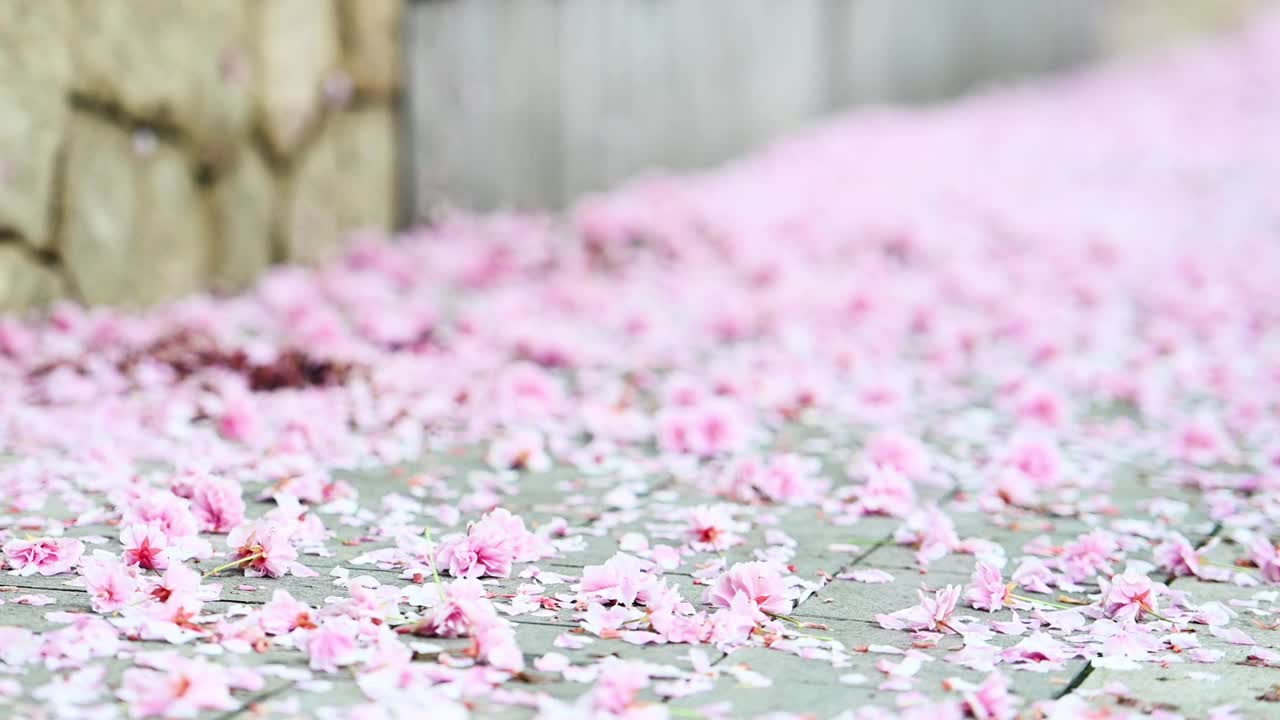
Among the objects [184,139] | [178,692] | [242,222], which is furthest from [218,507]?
[242,222]

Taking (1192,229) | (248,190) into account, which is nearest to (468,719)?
(248,190)

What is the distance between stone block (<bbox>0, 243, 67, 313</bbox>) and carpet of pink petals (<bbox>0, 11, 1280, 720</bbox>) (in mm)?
98

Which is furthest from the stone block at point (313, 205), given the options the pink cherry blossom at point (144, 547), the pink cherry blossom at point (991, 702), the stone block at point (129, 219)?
the pink cherry blossom at point (991, 702)

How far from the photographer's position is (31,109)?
16.1ft

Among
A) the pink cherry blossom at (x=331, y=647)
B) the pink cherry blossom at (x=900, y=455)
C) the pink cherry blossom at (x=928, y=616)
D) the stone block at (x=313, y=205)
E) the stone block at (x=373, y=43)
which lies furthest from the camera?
the stone block at (x=373, y=43)

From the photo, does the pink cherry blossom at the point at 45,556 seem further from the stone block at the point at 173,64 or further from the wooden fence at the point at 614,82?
the wooden fence at the point at 614,82

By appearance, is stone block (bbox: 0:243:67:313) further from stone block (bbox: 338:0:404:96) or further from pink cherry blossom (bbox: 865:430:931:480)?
pink cherry blossom (bbox: 865:430:931:480)

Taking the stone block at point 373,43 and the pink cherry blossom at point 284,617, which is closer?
the pink cherry blossom at point 284,617

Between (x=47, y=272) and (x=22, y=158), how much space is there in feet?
1.18

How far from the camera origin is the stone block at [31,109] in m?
4.80

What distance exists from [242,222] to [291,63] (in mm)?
635

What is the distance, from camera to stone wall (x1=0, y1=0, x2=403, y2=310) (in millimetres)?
4953

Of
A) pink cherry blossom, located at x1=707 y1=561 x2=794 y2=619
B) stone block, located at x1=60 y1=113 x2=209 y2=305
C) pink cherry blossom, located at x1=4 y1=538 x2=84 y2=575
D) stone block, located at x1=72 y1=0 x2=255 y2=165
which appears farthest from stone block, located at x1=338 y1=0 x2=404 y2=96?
pink cherry blossom, located at x1=707 y1=561 x2=794 y2=619

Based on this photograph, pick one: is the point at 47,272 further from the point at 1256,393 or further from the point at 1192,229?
the point at 1192,229
